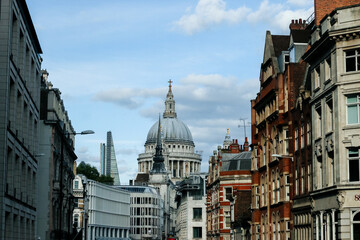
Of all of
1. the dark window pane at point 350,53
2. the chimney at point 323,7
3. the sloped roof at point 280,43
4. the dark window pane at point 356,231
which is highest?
the sloped roof at point 280,43

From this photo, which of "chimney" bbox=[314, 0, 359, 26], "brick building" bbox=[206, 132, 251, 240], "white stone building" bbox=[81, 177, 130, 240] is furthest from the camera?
"white stone building" bbox=[81, 177, 130, 240]

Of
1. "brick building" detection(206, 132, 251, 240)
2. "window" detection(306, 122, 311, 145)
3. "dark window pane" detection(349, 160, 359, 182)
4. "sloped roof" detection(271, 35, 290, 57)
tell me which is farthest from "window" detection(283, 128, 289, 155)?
"brick building" detection(206, 132, 251, 240)

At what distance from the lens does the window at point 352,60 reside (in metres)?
41.6

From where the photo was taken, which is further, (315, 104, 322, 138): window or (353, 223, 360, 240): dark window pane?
(315, 104, 322, 138): window

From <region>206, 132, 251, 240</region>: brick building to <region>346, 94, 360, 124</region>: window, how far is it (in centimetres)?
3866

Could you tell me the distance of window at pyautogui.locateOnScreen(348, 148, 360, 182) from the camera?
40812mm

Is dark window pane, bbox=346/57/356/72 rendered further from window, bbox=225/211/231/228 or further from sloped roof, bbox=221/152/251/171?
window, bbox=225/211/231/228

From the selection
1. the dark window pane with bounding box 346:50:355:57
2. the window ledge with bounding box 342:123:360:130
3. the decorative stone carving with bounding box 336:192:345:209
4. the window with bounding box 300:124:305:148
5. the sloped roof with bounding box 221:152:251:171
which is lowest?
the decorative stone carving with bounding box 336:192:345:209

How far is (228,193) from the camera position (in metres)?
94.2

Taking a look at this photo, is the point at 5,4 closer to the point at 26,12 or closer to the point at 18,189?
the point at 26,12

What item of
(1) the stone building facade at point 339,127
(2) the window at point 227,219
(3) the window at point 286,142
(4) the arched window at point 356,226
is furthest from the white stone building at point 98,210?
(4) the arched window at point 356,226

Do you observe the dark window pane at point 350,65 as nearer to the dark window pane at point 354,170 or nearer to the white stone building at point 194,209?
the dark window pane at point 354,170

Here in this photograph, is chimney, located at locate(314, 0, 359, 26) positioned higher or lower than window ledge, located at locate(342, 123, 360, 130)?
higher

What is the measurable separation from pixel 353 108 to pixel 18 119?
63.4ft
